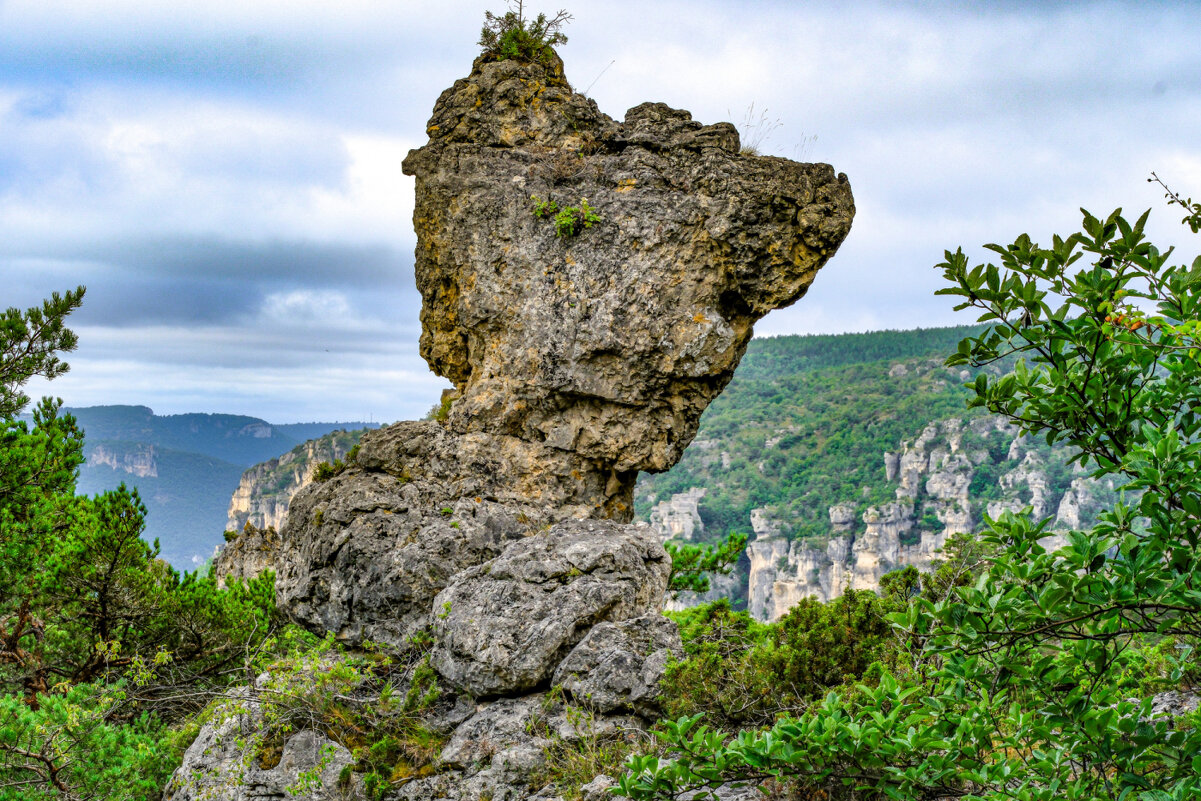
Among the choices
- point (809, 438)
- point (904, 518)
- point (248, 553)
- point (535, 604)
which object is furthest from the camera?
point (809, 438)

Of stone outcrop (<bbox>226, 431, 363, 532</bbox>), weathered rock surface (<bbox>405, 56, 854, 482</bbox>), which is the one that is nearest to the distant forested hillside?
stone outcrop (<bbox>226, 431, 363, 532</bbox>)

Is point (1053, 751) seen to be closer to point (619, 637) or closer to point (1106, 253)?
point (1106, 253)

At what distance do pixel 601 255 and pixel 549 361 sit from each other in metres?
1.29

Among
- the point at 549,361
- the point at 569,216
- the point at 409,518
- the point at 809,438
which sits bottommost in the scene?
the point at 809,438

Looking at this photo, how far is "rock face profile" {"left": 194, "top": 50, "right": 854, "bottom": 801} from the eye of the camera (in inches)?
300

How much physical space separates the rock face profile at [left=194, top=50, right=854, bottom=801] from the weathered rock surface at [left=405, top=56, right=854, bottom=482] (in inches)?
0.9

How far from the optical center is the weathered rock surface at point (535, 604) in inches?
275

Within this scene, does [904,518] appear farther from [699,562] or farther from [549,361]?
[549,361]

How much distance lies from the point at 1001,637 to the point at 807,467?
99.1 meters

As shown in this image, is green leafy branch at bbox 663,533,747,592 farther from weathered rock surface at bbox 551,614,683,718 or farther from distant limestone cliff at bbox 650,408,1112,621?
distant limestone cliff at bbox 650,408,1112,621

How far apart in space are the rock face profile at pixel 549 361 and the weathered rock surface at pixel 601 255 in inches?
0.9

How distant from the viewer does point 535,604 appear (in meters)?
7.23

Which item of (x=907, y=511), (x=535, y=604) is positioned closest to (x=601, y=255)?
(x=535, y=604)

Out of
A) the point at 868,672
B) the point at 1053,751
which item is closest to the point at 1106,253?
the point at 1053,751
